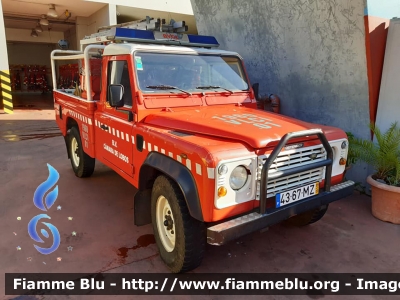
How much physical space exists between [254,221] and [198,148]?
0.67 meters

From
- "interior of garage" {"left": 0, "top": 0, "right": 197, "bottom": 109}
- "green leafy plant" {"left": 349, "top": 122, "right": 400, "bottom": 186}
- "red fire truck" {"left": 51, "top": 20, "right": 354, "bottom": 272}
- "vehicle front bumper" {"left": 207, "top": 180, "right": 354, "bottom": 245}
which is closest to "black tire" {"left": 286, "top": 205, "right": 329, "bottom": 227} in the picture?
"red fire truck" {"left": 51, "top": 20, "right": 354, "bottom": 272}

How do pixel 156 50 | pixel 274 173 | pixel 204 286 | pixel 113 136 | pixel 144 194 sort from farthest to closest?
1. pixel 113 136
2. pixel 156 50
3. pixel 144 194
4. pixel 204 286
5. pixel 274 173

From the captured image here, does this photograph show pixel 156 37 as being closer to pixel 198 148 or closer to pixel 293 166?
pixel 198 148

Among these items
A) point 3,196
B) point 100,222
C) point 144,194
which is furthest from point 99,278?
point 3,196

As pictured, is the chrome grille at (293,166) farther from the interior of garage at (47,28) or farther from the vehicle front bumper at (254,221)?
the interior of garage at (47,28)

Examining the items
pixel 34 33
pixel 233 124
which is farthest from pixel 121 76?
pixel 34 33

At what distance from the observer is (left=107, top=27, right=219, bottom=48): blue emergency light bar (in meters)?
3.99

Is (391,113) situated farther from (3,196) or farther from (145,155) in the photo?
(3,196)

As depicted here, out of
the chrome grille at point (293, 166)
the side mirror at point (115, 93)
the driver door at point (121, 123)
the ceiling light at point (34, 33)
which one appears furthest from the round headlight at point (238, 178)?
the ceiling light at point (34, 33)

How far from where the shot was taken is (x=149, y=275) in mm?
2764

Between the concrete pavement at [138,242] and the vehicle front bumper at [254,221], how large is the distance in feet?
2.01

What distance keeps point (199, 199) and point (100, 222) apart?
1.90m

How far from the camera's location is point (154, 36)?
431 centimetres

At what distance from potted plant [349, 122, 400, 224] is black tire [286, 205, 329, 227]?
88 cm
